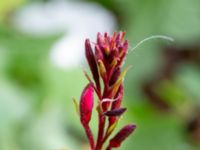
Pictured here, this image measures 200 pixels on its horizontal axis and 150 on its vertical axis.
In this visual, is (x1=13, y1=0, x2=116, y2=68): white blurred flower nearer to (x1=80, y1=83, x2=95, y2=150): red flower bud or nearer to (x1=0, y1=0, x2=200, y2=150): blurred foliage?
(x1=0, y1=0, x2=200, y2=150): blurred foliage

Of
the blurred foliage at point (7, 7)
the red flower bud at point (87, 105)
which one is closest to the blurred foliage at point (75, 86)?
the blurred foliage at point (7, 7)

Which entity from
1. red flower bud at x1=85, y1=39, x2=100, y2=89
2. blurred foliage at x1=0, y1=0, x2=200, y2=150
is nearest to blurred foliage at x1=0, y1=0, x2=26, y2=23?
blurred foliage at x1=0, y1=0, x2=200, y2=150

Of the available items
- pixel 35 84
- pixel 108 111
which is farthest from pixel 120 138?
pixel 35 84

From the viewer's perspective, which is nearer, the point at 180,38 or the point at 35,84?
the point at 35,84

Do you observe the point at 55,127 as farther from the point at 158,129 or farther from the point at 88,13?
the point at 88,13

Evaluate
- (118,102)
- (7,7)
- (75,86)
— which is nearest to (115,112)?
(118,102)

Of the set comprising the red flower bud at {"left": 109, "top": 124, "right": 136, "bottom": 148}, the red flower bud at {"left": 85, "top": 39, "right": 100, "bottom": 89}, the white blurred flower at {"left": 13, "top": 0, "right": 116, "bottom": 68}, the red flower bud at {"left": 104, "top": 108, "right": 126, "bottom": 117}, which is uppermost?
the white blurred flower at {"left": 13, "top": 0, "right": 116, "bottom": 68}

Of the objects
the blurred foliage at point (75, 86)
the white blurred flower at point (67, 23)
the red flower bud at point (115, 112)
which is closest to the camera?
the red flower bud at point (115, 112)

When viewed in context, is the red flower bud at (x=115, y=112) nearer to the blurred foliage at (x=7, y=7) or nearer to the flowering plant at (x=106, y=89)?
the flowering plant at (x=106, y=89)

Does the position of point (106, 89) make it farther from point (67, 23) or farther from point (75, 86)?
point (67, 23)
